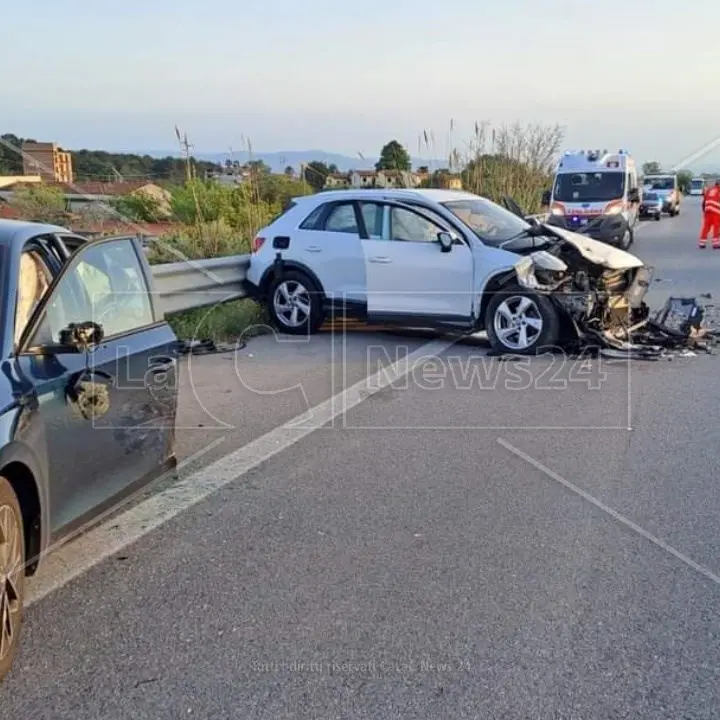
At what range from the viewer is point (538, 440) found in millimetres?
6797

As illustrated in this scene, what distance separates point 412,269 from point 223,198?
7693 millimetres

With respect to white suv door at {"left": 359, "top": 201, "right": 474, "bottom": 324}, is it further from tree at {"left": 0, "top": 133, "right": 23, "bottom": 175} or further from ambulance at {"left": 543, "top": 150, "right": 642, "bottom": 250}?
ambulance at {"left": 543, "top": 150, "right": 642, "bottom": 250}

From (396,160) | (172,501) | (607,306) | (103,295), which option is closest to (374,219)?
(607,306)

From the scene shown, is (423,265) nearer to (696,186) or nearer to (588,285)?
(588,285)

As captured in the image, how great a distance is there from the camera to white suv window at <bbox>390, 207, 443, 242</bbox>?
34.8 ft

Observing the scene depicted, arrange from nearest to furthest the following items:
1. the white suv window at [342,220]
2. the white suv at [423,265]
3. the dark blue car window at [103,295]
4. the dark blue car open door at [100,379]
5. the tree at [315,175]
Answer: the dark blue car open door at [100,379] → the dark blue car window at [103,295] → the white suv at [423,265] → the white suv window at [342,220] → the tree at [315,175]

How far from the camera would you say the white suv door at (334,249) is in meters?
11.0

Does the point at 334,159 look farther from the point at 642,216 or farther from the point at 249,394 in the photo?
the point at 642,216

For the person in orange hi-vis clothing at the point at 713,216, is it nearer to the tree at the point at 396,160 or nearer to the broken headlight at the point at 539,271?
the tree at the point at 396,160

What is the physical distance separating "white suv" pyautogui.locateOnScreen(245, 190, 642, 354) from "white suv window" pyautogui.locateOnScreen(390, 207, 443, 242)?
0.04ft

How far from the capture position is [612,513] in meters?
5.22

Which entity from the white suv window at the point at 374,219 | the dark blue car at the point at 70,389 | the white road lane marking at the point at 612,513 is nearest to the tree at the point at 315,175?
the white suv window at the point at 374,219

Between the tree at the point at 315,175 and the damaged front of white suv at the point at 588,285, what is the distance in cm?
1108

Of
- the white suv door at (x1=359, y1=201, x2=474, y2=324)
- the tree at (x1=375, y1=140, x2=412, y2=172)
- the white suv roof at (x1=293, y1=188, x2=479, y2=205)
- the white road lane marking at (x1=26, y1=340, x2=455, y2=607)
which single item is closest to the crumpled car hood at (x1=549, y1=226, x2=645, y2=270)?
the white suv door at (x1=359, y1=201, x2=474, y2=324)
